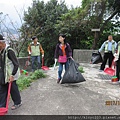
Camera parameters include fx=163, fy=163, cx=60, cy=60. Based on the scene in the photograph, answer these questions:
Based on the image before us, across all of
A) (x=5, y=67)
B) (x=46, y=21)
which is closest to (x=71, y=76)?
(x=5, y=67)

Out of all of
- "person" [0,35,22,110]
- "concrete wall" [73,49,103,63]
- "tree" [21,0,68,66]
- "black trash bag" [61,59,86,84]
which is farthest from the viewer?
"tree" [21,0,68,66]

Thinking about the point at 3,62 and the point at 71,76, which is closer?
the point at 3,62

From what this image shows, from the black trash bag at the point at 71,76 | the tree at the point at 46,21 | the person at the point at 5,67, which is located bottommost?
the black trash bag at the point at 71,76

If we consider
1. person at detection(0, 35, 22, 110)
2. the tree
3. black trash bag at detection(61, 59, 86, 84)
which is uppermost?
the tree

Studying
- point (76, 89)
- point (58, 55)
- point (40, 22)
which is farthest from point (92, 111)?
point (40, 22)

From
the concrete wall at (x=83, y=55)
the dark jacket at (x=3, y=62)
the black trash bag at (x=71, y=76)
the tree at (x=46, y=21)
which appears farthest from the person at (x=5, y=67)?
the tree at (x=46, y=21)

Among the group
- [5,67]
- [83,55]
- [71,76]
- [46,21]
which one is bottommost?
[71,76]

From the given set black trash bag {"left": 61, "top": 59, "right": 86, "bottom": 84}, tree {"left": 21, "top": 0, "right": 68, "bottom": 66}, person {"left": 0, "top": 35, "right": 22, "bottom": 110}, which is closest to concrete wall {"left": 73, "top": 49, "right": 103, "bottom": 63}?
tree {"left": 21, "top": 0, "right": 68, "bottom": 66}

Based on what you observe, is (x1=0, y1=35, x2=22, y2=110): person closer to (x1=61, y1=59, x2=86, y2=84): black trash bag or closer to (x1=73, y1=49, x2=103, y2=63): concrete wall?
(x1=61, y1=59, x2=86, y2=84): black trash bag

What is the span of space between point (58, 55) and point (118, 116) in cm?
238

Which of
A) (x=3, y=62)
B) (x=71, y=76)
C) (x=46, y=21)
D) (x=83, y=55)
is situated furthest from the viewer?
(x=46, y=21)

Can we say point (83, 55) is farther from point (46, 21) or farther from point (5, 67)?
point (5, 67)

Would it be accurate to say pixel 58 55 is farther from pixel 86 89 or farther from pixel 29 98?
pixel 29 98

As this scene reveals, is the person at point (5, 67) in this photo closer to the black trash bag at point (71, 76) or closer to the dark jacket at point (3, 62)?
the dark jacket at point (3, 62)
